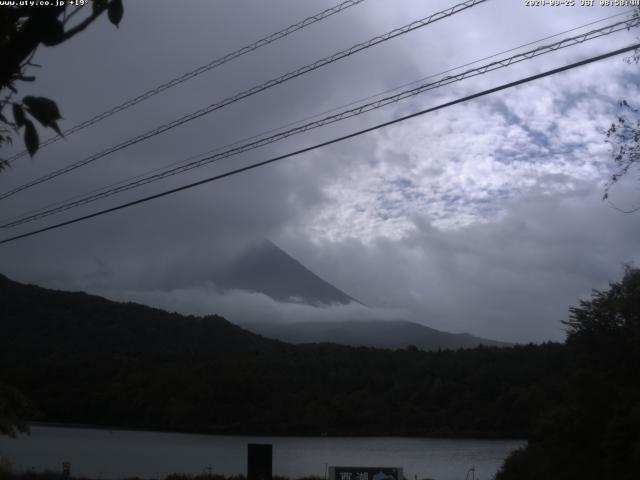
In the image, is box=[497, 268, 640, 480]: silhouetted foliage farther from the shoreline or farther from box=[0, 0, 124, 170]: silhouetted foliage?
the shoreline

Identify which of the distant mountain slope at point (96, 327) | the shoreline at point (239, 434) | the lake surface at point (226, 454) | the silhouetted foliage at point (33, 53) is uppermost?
the distant mountain slope at point (96, 327)

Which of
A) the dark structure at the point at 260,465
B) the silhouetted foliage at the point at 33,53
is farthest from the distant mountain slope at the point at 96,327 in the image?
the silhouetted foliage at the point at 33,53

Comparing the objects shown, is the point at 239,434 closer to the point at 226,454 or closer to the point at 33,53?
the point at 226,454

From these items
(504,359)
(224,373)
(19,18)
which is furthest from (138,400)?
(19,18)

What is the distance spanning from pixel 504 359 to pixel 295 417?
15850mm

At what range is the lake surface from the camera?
30.9 metres

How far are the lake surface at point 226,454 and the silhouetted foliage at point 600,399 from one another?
464 inches

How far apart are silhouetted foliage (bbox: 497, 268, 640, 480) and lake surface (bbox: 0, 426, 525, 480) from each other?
11.8 m

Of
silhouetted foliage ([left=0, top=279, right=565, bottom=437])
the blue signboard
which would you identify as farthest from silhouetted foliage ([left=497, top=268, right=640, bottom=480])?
silhouetted foliage ([left=0, top=279, right=565, bottom=437])

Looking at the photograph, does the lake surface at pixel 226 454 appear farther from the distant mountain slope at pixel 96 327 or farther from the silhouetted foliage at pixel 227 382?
the distant mountain slope at pixel 96 327

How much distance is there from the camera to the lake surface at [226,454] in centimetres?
3092

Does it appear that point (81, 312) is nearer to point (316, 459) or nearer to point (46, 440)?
point (46, 440)

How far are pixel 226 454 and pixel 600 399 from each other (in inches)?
1011

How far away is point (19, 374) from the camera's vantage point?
49.2m
